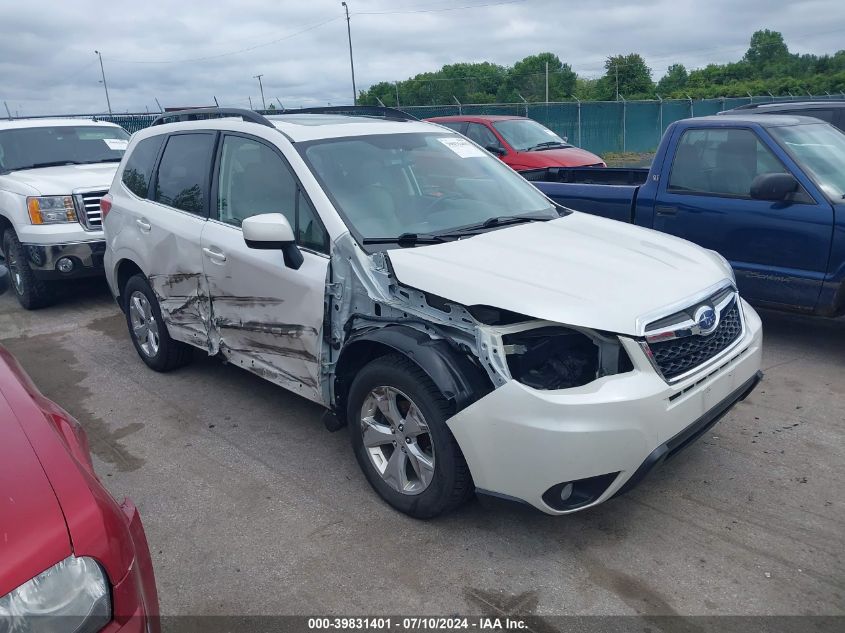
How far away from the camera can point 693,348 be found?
10.3ft

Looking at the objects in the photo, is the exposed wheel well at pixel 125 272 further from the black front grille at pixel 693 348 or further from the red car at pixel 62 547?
the black front grille at pixel 693 348

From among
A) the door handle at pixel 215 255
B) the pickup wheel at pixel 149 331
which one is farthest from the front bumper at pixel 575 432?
the pickup wheel at pixel 149 331

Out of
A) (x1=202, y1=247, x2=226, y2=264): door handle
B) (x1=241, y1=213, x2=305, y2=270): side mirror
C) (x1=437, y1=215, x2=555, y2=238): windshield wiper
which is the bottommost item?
(x1=202, y1=247, x2=226, y2=264): door handle

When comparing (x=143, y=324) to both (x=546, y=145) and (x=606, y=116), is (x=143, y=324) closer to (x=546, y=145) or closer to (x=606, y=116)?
(x=546, y=145)

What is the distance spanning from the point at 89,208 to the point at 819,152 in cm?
674

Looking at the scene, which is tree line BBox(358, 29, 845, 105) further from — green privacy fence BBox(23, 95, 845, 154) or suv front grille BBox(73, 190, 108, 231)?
suv front grille BBox(73, 190, 108, 231)

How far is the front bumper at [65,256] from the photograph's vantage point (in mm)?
7074

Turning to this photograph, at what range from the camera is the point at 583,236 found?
3.83 metres

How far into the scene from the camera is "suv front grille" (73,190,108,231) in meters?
7.21

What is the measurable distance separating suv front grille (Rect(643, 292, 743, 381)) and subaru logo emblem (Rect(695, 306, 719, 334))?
0.02 meters

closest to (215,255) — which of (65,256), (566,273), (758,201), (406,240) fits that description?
(406,240)

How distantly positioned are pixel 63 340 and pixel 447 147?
422 cm

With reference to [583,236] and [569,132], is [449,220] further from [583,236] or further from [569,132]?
[569,132]

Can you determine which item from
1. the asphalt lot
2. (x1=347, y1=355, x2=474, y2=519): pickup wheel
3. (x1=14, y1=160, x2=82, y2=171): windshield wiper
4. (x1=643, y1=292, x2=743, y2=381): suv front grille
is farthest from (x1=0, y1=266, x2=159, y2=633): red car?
(x1=14, y1=160, x2=82, y2=171): windshield wiper
